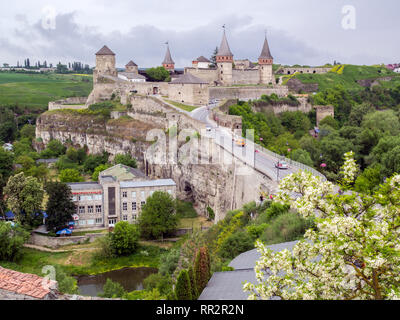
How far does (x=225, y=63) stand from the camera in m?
68.6

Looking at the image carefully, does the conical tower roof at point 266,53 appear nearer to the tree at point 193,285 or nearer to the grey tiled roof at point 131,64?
the grey tiled roof at point 131,64

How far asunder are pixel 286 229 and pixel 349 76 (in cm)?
8022

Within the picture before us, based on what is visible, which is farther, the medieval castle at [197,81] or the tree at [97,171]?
the medieval castle at [197,81]

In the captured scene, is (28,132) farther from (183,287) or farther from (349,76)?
(183,287)

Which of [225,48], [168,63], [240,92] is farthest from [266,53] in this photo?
[168,63]

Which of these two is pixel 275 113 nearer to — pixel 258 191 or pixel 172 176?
pixel 172 176

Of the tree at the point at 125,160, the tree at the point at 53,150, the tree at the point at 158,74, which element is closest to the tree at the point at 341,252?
the tree at the point at 125,160

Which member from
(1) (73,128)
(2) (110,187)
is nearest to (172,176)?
(2) (110,187)

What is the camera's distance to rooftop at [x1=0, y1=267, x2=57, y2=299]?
11.4 metres

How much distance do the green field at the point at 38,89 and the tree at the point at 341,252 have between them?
331ft

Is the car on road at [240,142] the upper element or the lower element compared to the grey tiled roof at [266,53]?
lower

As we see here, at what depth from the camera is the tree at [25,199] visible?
4256 cm

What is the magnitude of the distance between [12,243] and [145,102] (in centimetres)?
3043

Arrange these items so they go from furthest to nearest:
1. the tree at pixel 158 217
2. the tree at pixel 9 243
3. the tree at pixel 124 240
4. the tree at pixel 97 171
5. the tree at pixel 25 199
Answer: the tree at pixel 97 171 < the tree at pixel 25 199 < the tree at pixel 158 217 < the tree at pixel 124 240 < the tree at pixel 9 243
